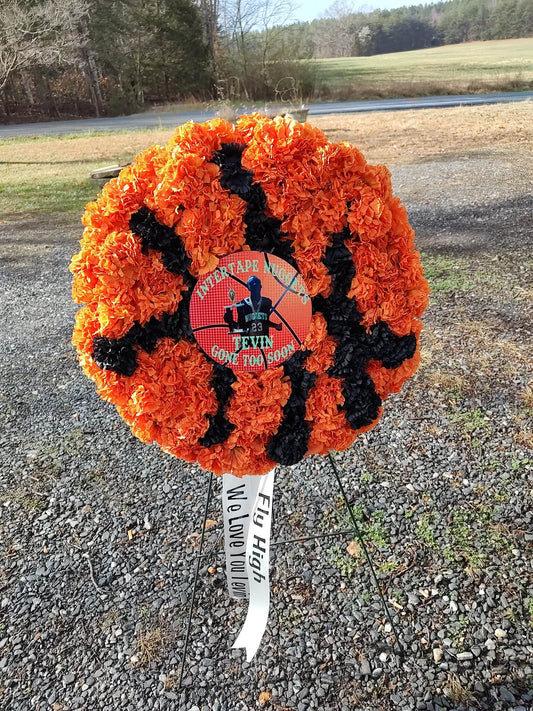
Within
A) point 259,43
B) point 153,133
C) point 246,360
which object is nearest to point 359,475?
point 246,360

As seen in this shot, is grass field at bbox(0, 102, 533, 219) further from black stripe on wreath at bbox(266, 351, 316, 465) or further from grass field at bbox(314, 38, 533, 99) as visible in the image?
black stripe on wreath at bbox(266, 351, 316, 465)

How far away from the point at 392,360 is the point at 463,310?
4.06 metres

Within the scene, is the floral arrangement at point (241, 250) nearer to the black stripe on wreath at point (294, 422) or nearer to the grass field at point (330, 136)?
the black stripe on wreath at point (294, 422)

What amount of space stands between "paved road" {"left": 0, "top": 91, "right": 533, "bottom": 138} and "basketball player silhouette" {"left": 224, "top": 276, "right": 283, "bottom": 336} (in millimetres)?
20760

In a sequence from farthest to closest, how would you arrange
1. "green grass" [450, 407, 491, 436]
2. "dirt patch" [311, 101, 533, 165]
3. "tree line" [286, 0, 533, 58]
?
1. "tree line" [286, 0, 533, 58]
2. "dirt patch" [311, 101, 533, 165]
3. "green grass" [450, 407, 491, 436]

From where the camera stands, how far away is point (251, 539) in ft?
7.89

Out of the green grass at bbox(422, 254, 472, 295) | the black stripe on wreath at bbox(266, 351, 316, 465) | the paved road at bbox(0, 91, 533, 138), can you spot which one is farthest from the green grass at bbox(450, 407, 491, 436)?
the paved road at bbox(0, 91, 533, 138)

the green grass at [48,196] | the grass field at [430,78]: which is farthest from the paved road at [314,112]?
the green grass at [48,196]

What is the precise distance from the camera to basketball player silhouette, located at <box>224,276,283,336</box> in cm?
194

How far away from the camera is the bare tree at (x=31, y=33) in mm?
16203

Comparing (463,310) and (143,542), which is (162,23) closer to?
(463,310)

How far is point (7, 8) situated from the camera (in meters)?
17.1

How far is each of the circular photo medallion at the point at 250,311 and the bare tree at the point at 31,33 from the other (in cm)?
1798

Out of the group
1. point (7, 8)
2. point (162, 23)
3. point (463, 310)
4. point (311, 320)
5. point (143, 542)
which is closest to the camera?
point (311, 320)
